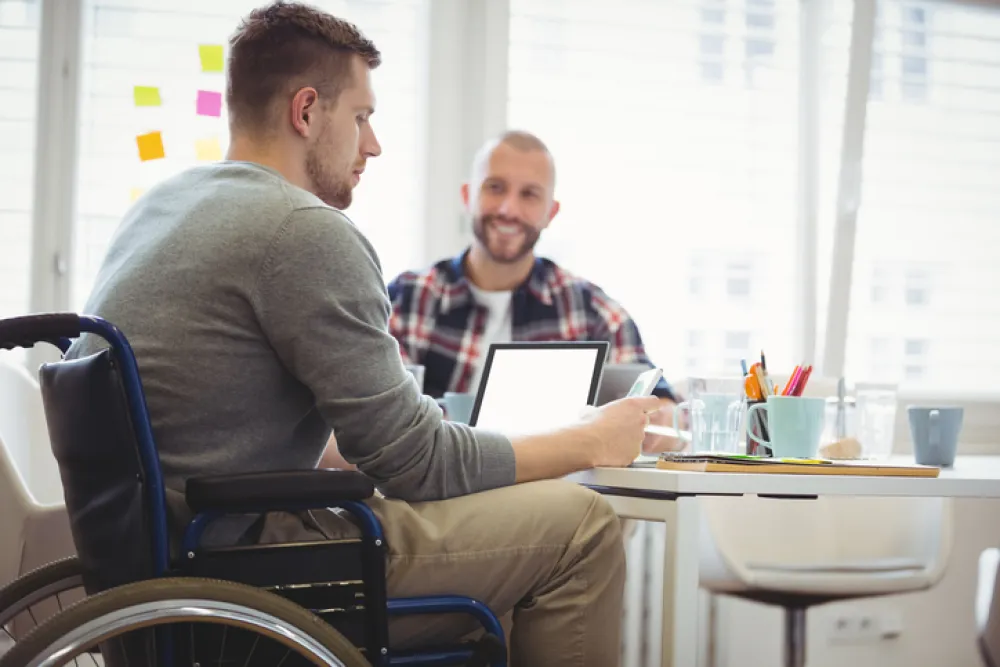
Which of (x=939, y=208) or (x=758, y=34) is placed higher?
(x=758, y=34)

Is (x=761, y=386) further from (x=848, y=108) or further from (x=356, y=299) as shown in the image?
(x=848, y=108)

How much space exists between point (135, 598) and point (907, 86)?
124 inches

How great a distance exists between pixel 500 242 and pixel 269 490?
173 cm

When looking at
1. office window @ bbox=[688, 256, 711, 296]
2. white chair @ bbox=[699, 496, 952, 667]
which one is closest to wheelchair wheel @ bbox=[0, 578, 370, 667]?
white chair @ bbox=[699, 496, 952, 667]

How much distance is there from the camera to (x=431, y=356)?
2.59 metres

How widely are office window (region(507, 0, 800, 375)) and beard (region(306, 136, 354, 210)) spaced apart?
5.53ft

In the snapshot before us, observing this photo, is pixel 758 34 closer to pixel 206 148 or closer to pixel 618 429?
pixel 206 148

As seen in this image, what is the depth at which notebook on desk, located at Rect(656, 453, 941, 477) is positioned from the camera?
1283 mm

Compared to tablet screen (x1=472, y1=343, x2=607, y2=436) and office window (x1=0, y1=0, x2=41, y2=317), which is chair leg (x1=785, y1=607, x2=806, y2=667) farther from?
office window (x1=0, y1=0, x2=41, y2=317)

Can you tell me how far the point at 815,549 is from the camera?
2.43 metres

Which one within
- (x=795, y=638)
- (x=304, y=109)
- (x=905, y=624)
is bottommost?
(x=905, y=624)

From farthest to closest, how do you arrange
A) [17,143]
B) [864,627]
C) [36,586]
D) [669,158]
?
[669,158] < [864,627] < [17,143] < [36,586]

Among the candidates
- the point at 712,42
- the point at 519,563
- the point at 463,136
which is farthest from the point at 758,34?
the point at 519,563

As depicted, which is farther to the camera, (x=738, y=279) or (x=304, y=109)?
(x=738, y=279)
